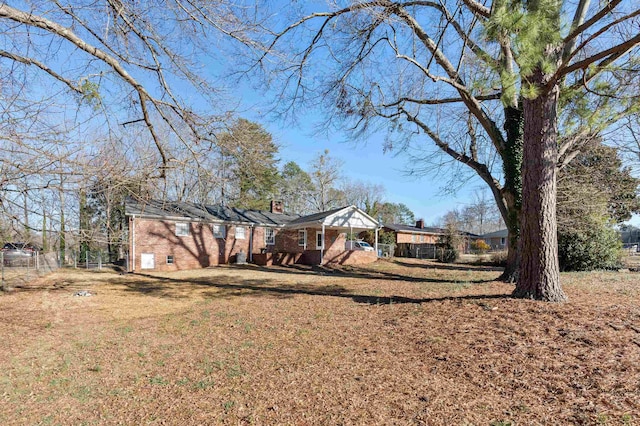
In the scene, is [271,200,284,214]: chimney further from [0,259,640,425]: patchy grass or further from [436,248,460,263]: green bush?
[0,259,640,425]: patchy grass

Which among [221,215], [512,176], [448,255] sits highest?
[512,176]

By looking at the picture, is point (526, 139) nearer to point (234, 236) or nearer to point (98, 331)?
point (98, 331)

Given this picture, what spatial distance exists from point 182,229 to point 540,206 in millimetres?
17687

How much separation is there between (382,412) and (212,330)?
4313 mm

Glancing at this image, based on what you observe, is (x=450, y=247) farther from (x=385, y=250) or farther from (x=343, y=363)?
(x=343, y=363)

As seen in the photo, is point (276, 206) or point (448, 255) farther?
point (276, 206)

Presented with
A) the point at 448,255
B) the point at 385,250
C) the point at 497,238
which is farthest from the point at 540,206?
the point at 497,238

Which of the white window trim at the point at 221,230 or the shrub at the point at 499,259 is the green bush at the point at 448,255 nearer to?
the shrub at the point at 499,259

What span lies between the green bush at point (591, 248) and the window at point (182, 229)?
19.0m

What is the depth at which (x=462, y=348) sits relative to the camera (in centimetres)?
436

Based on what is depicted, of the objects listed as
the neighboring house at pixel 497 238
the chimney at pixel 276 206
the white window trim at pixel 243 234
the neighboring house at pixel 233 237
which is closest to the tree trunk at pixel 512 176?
the neighboring house at pixel 233 237

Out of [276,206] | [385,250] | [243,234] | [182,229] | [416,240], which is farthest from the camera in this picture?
[416,240]

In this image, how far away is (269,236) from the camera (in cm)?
2272

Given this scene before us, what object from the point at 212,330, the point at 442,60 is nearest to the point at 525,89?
the point at 442,60
